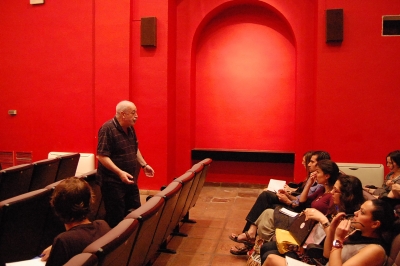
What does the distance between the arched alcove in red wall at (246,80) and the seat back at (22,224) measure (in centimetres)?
383

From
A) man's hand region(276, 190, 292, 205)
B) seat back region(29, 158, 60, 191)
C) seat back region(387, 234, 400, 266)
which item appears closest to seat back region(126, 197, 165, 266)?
seat back region(387, 234, 400, 266)

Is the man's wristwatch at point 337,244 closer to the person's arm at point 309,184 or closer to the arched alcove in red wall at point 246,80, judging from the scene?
the person's arm at point 309,184

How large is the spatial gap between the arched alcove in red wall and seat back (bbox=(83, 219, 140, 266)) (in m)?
4.22

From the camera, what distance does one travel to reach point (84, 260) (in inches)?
51.6

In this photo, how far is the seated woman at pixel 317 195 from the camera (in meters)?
2.73

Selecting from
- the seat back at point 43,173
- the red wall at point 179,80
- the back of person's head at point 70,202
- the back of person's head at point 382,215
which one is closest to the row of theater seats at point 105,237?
the back of person's head at point 70,202

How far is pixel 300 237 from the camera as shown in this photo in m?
2.34

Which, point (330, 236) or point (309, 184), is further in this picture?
point (309, 184)

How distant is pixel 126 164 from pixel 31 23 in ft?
13.2

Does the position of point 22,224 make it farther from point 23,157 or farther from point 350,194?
point 23,157

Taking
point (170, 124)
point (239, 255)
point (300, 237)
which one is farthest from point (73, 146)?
point (300, 237)

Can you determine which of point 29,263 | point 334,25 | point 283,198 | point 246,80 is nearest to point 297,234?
point 283,198

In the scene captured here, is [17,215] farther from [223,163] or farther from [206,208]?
[223,163]

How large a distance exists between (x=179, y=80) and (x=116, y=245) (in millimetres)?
4493
